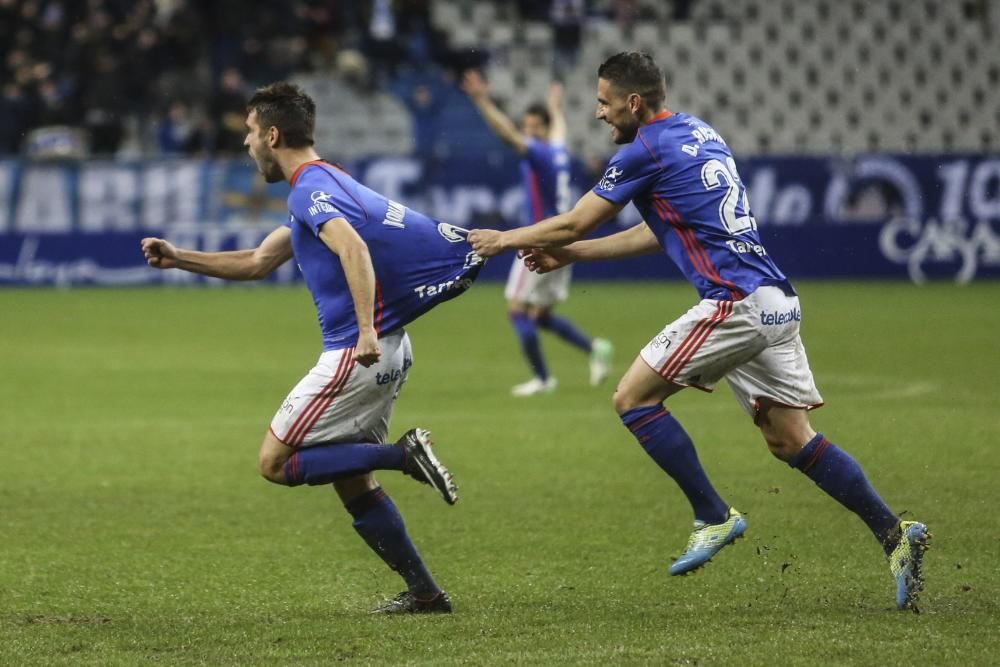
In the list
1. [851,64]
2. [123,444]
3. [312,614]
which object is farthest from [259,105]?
[851,64]

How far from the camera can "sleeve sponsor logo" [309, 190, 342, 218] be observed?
5.84 metres

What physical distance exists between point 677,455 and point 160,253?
224cm

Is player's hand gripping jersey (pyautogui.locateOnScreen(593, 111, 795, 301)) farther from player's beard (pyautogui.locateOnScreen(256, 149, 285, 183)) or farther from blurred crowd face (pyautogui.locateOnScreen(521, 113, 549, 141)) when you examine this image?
blurred crowd face (pyautogui.locateOnScreen(521, 113, 549, 141))

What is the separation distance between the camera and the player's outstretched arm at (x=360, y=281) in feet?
18.7

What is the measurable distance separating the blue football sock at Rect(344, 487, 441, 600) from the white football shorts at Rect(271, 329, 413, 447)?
0.29 m

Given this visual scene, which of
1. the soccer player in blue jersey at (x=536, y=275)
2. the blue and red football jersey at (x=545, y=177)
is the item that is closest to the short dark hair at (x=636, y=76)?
the soccer player in blue jersey at (x=536, y=275)

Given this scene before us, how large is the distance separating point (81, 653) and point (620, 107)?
292 cm

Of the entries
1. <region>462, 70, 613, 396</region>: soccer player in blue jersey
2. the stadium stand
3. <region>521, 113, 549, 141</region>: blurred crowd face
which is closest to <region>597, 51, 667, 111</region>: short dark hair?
<region>462, 70, 613, 396</region>: soccer player in blue jersey

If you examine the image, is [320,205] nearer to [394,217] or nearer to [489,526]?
[394,217]

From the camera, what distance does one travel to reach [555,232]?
6219mm

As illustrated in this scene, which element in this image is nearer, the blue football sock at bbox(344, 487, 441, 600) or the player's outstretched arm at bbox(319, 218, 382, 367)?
the player's outstretched arm at bbox(319, 218, 382, 367)

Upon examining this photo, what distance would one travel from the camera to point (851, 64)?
30.6 metres

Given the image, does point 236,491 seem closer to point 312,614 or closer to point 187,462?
point 187,462

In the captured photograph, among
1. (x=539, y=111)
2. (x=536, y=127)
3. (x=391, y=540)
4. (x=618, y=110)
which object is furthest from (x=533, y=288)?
(x=391, y=540)
